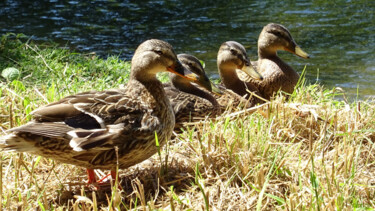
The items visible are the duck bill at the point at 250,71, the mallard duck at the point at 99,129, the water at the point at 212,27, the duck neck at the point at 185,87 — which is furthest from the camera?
the water at the point at 212,27

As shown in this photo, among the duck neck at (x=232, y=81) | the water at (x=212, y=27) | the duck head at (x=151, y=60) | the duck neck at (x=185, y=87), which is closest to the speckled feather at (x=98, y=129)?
the duck head at (x=151, y=60)

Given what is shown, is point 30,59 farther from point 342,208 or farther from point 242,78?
point 342,208

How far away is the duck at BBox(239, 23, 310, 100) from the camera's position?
5.55 meters

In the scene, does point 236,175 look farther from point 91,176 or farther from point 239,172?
point 91,176

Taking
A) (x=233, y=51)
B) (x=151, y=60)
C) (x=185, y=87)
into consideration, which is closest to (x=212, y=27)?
(x=233, y=51)

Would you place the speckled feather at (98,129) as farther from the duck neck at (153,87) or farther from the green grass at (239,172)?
the green grass at (239,172)

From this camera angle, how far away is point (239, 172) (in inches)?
123

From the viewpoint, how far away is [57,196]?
317 cm

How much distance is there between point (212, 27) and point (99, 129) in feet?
22.4

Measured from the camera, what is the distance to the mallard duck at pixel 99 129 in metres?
3.01

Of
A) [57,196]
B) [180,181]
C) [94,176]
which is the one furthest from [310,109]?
[57,196]

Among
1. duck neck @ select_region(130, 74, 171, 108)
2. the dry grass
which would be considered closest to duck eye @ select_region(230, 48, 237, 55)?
the dry grass

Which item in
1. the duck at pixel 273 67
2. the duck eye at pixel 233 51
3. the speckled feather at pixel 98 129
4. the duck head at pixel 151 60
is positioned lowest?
the duck at pixel 273 67

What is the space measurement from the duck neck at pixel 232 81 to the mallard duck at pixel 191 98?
0.41 meters
